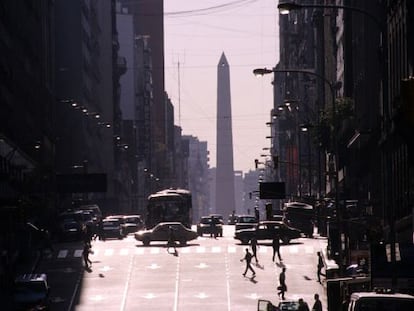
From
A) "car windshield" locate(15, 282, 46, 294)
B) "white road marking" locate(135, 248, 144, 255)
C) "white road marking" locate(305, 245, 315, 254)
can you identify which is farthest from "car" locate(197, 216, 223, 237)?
"car windshield" locate(15, 282, 46, 294)

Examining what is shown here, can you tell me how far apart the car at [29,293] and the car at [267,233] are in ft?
101

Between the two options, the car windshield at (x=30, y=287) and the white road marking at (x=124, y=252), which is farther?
the white road marking at (x=124, y=252)

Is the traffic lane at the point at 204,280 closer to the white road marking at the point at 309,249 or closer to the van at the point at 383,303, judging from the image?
the white road marking at the point at 309,249

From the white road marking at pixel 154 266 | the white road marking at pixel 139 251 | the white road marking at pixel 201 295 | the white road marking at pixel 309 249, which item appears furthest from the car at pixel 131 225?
the white road marking at pixel 201 295

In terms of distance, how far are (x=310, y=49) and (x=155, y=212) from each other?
283 ft

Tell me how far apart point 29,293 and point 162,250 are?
93.5 ft

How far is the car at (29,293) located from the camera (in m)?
53.6

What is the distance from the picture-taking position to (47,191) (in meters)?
109

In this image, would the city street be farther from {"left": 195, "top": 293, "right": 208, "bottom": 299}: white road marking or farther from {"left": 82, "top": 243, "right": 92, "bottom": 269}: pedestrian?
{"left": 82, "top": 243, "right": 92, "bottom": 269}: pedestrian

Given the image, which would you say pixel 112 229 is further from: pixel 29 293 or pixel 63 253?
pixel 29 293

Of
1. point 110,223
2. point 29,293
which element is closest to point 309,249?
point 110,223

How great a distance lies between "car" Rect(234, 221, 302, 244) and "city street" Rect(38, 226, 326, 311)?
2.67 feet

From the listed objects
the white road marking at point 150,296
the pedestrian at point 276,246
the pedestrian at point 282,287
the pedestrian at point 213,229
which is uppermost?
the pedestrian at point 213,229

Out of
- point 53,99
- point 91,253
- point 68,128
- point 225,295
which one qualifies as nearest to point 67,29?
point 68,128
